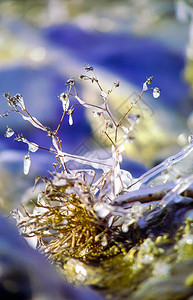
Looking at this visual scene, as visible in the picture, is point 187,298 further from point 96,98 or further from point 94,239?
point 96,98

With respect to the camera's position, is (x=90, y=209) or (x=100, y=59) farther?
(x=100, y=59)

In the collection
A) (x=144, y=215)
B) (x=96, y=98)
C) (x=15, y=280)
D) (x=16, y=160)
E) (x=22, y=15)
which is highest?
(x=22, y=15)

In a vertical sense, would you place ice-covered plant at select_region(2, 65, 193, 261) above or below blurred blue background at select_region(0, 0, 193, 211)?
below

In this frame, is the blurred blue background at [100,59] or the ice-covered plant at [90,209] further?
the blurred blue background at [100,59]

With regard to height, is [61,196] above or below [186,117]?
below

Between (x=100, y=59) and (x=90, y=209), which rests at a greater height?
(x=100, y=59)

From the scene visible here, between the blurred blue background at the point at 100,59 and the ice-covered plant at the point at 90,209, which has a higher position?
the blurred blue background at the point at 100,59

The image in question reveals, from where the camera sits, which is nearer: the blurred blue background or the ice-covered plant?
the ice-covered plant

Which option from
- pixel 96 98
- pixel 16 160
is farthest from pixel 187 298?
pixel 96 98
